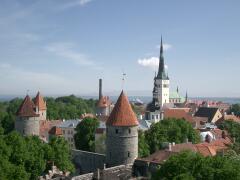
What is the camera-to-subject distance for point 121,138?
32.5m

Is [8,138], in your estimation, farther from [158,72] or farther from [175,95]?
[175,95]

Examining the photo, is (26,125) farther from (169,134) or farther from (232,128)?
(232,128)

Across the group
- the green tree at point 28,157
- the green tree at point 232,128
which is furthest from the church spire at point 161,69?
the green tree at point 28,157

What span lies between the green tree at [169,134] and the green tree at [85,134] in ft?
20.8

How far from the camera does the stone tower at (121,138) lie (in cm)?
Result: 3247

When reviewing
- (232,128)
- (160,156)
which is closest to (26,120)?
(160,156)

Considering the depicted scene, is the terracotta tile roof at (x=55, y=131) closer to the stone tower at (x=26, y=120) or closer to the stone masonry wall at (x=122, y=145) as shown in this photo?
the stone tower at (x=26, y=120)

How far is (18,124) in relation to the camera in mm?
43344

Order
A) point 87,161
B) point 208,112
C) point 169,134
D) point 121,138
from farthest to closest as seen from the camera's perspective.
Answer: point 208,112
point 169,134
point 87,161
point 121,138

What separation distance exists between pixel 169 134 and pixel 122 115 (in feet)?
27.5

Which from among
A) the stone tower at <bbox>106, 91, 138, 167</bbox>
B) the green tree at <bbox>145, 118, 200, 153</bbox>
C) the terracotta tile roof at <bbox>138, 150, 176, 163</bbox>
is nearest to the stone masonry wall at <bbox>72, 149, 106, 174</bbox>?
the stone tower at <bbox>106, 91, 138, 167</bbox>

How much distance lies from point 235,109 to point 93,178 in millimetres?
70665

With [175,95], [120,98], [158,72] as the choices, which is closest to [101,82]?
[158,72]

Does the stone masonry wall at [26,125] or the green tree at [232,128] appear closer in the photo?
the stone masonry wall at [26,125]
